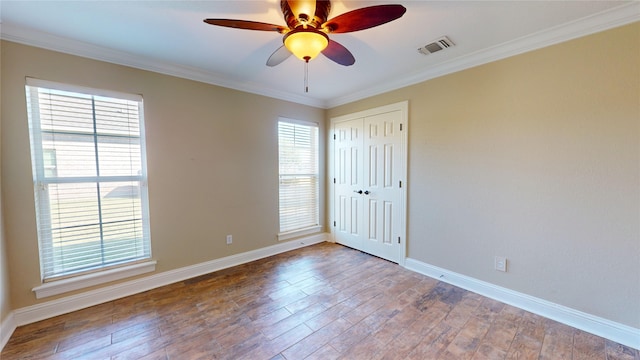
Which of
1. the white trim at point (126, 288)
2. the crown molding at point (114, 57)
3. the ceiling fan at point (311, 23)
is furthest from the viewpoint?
the white trim at point (126, 288)

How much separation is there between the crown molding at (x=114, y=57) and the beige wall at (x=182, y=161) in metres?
0.06

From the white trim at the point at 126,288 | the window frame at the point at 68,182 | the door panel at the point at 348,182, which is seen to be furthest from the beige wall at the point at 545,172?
the window frame at the point at 68,182

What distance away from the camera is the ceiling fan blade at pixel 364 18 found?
52.1 inches

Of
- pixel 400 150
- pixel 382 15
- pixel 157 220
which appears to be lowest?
pixel 157 220

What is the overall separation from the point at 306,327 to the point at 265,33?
7.98ft

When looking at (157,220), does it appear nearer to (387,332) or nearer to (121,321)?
(121,321)

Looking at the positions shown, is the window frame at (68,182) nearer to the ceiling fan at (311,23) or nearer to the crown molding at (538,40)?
the ceiling fan at (311,23)

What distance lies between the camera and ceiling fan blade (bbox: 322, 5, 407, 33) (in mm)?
1322

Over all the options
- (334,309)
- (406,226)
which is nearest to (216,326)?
(334,309)

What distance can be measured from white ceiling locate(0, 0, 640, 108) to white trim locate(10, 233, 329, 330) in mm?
2209

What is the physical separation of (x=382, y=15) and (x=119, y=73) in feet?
8.29

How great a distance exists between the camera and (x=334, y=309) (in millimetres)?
2209

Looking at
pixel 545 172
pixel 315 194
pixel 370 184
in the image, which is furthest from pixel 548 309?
pixel 315 194

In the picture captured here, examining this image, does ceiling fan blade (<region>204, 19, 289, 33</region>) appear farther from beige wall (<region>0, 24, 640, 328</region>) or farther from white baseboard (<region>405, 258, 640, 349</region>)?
white baseboard (<region>405, 258, 640, 349</region>)
